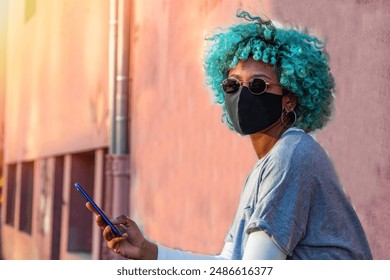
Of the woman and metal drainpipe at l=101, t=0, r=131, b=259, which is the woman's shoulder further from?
metal drainpipe at l=101, t=0, r=131, b=259

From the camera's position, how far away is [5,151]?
1410cm

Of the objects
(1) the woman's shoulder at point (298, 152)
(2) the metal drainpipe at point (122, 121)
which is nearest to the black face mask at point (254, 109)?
(1) the woman's shoulder at point (298, 152)

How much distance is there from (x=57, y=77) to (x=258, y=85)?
7.54 meters

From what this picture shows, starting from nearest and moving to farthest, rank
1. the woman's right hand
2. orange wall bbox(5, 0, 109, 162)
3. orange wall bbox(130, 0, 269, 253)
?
the woman's right hand → orange wall bbox(130, 0, 269, 253) → orange wall bbox(5, 0, 109, 162)

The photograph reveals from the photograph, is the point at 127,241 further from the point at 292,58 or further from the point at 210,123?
the point at 210,123

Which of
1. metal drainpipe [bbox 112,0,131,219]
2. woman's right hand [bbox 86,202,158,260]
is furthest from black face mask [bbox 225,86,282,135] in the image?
metal drainpipe [bbox 112,0,131,219]

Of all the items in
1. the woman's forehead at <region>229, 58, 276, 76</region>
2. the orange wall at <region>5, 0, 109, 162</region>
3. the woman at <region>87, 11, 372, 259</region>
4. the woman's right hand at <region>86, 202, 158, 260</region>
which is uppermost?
the orange wall at <region>5, 0, 109, 162</region>

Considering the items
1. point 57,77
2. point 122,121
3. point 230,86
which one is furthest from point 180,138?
point 57,77

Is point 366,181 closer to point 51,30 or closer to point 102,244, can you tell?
point 102,244

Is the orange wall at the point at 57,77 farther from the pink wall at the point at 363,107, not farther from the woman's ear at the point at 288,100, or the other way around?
the woman's ear at the point at 288,100

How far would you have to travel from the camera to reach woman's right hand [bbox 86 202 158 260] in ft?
6.90

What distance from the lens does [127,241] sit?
213 centimetres

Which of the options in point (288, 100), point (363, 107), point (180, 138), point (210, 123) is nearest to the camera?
point (288, 100)
